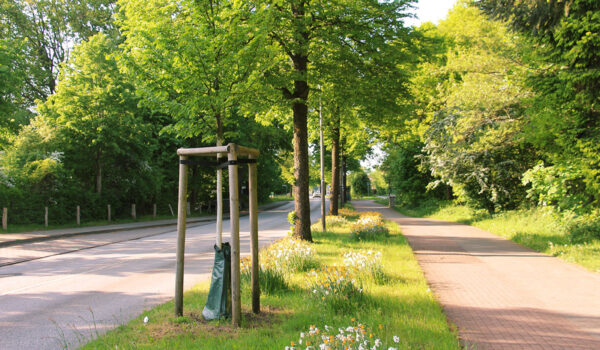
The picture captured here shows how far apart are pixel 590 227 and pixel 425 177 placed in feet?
76.9

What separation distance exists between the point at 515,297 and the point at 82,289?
7876 millimetres

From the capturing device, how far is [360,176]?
82312 millimetres

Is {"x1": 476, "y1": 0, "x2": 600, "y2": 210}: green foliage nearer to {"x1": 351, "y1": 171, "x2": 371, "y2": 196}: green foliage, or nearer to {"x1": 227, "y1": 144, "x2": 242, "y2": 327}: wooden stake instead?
{"x1": 227, "y1": 144, "x2": 242, "y2": 327}: wooden stake

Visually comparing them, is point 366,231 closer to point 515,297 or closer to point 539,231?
point 539,231

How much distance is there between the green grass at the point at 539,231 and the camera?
9.79m

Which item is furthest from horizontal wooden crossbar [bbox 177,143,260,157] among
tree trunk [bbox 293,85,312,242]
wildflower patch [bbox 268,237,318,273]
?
tree trunk [bbox 293,85,312,242]

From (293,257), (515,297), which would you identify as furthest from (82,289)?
(515,297)

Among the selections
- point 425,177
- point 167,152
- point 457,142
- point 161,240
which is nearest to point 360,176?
point 425,177

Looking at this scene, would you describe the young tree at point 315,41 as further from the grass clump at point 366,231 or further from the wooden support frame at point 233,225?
the wooden support frame at point 233,225

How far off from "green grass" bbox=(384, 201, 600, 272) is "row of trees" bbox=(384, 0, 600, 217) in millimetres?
819

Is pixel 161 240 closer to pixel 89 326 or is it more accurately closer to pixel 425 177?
pixel 89 326

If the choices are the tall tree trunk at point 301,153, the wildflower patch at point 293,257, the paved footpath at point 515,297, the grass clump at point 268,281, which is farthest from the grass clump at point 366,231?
the grass clump at point 268,281

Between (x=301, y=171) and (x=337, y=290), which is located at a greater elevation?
(x=301, y=171)

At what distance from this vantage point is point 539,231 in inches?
543
